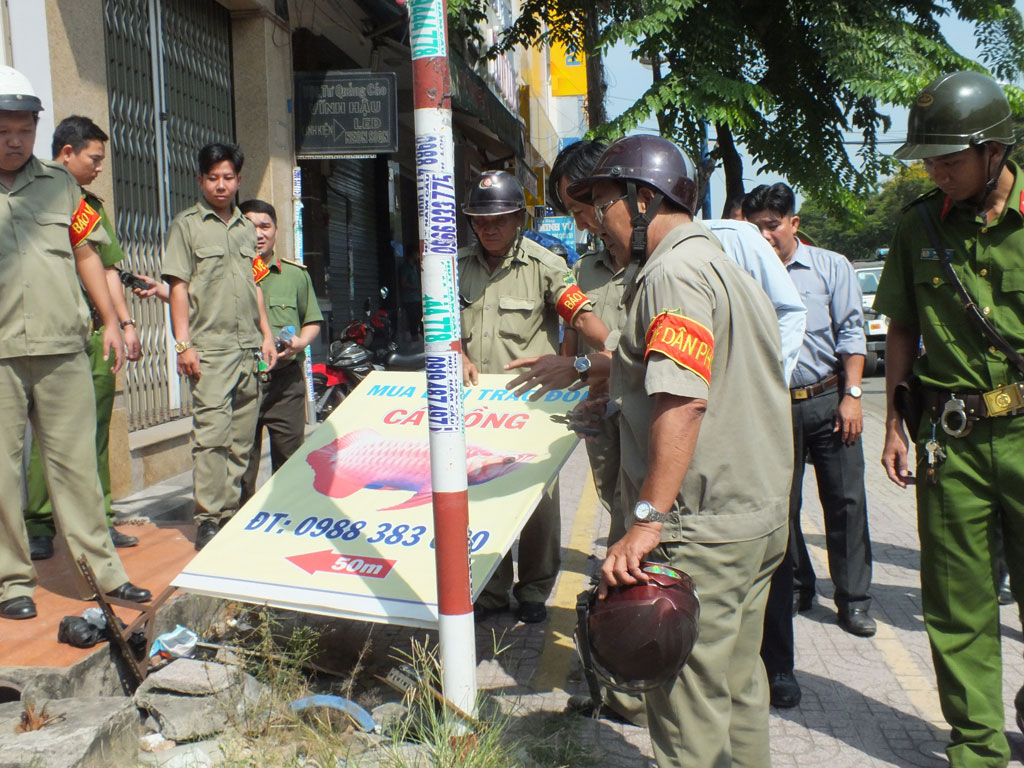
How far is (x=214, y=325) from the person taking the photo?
537 cm

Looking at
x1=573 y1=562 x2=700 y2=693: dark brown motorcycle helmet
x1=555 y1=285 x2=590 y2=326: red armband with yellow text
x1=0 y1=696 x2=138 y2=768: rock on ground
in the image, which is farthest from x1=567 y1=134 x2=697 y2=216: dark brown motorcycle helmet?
x1=0 y1=696 x2=138 y2=768: rock on ground

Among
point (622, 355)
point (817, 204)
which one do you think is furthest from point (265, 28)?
point (622, 355)

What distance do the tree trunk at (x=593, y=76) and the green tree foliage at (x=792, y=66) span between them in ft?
0.59

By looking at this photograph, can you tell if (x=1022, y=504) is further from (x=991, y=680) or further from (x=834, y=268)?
(x=834, y=268)

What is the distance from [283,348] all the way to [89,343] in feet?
3.80

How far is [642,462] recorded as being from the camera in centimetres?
266

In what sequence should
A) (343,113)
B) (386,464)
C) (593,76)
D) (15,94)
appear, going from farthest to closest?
(593,76)
(343,113)
(386,464)
(15,94)

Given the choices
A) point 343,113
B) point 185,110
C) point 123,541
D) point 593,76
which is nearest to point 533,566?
point 123,541

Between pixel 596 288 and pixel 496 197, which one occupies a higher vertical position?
pixel 496 197

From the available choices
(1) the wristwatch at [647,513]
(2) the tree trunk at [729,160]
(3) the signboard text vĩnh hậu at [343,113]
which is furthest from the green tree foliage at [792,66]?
(1) the wristwatch at [647,513]

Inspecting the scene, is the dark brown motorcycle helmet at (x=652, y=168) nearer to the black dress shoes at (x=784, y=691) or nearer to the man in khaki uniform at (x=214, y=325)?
the black dress shoes at (x=784, y=691)

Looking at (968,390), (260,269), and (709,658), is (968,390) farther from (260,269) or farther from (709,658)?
(260,269)

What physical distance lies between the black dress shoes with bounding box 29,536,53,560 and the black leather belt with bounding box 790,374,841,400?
3702mm

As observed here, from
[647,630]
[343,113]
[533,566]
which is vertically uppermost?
[343,113]
